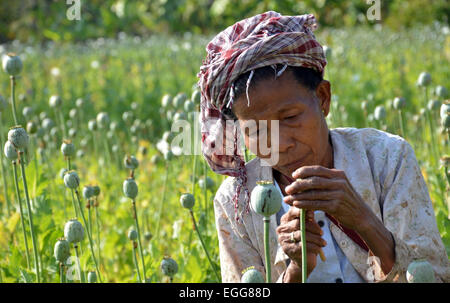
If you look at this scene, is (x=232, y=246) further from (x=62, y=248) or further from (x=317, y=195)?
(x=317, y=195)

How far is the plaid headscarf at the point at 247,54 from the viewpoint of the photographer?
5.06 feet

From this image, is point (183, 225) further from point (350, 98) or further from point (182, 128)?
point (350, 98)

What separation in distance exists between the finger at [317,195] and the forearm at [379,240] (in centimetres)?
13

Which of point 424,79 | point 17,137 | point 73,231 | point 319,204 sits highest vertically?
point 424,79

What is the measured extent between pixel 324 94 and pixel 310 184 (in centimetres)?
50

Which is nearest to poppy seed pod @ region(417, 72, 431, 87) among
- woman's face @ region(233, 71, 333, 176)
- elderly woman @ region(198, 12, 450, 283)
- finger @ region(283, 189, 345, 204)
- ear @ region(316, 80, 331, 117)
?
elderly woman @ region(198, 12, 450, 283)

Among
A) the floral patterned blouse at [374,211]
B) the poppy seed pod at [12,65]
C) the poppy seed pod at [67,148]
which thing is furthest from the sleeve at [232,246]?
the poppy seed pod at [12,65]

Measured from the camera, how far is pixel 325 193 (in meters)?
1.24

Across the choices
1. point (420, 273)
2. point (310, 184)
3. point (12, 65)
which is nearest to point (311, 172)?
point (310, 184)

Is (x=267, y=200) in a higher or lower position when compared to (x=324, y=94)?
lower

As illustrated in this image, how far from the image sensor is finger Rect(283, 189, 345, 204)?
121 cm

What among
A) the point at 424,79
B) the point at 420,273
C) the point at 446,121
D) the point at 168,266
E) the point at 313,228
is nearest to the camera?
the point at 420,273
